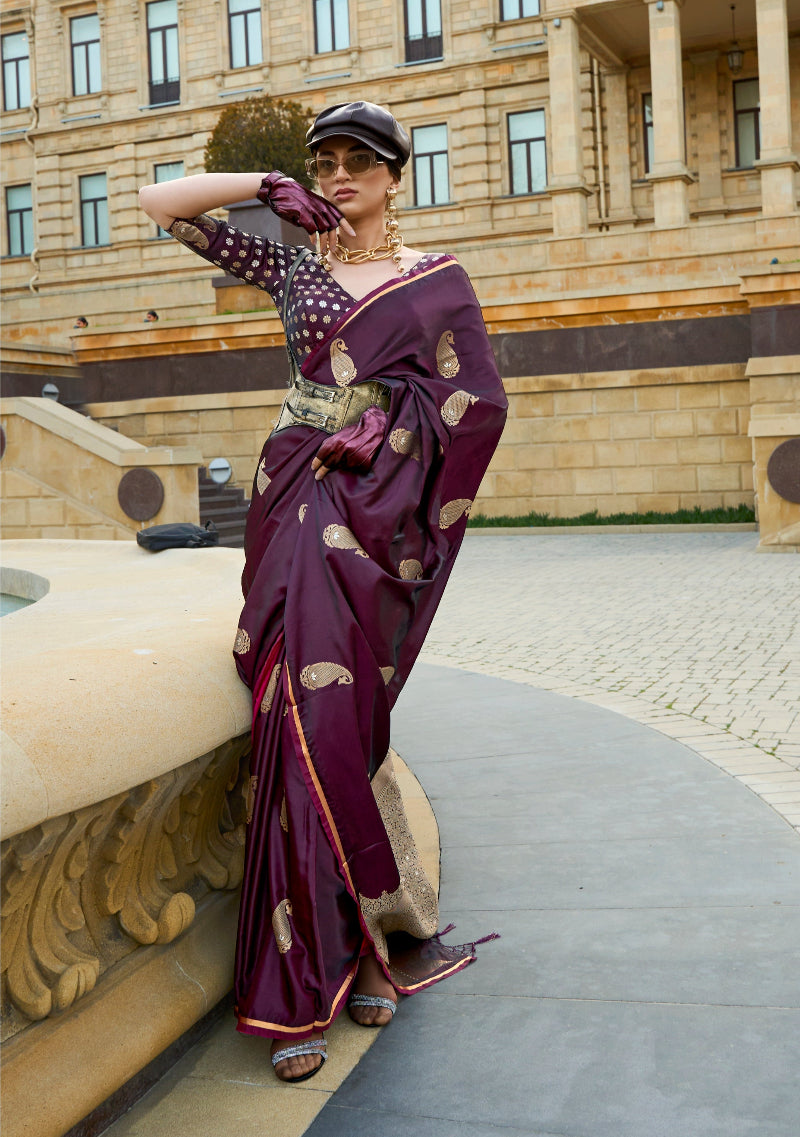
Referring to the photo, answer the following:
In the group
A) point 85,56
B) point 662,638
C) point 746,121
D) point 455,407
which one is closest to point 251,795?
point 455,407

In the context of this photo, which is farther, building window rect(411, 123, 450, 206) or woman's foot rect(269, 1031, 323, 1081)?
building window rect(411, 123, 450, 206)

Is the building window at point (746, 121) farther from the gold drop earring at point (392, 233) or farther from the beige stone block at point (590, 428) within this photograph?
the gold drop earring at point (392, 233)

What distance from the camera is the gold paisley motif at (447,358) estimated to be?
329cm

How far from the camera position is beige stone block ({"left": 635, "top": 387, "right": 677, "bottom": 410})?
1995 centimetres

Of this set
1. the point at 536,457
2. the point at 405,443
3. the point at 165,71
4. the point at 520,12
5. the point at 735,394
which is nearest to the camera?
the point at 405,443

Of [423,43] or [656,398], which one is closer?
[656,398]

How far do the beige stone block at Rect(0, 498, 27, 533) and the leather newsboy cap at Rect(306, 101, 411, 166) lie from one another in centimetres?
1532

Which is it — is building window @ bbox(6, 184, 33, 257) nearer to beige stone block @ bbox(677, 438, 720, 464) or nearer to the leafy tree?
the leafy tree

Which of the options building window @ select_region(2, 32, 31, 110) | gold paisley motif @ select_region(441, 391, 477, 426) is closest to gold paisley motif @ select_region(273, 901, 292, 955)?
gold paisley motif @ select_region(441, 391, 477, 426)

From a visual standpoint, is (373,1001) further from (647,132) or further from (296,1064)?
(647,132)

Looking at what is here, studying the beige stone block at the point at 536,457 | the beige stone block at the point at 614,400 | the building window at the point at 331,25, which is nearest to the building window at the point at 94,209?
the building window at the point at 331,25

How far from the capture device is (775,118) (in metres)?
25.1

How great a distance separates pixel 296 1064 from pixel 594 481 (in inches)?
720

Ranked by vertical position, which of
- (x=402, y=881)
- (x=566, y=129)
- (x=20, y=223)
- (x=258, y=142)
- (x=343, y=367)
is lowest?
(x=402, y=881)
